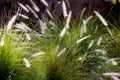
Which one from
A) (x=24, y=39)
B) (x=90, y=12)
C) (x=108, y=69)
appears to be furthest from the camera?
(x=90, y=12)

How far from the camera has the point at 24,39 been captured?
360cm

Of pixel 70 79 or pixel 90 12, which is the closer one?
pixel 70 79

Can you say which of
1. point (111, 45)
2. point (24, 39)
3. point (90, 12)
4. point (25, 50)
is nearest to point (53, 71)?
point (25, 50)

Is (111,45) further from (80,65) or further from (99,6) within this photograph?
(99,6)

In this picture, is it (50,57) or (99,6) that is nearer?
(50,57)

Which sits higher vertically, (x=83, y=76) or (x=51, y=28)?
(x=51, y=28)

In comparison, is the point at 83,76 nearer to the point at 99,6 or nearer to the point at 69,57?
the point at 69,57

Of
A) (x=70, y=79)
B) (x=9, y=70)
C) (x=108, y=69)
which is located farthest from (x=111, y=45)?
(x=9, y=70)

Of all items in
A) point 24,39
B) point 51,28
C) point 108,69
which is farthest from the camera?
point 51,28

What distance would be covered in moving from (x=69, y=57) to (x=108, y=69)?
369 mm

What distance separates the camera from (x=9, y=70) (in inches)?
124

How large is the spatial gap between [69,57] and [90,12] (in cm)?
166

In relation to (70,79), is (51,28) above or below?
above

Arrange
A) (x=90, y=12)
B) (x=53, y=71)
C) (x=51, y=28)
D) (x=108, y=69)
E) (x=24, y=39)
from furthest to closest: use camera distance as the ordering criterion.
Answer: (x=90, y=12) < (x=51, y=28) < (x=24, y=39) < (x=108, y=69) < (x=53, y=71)
